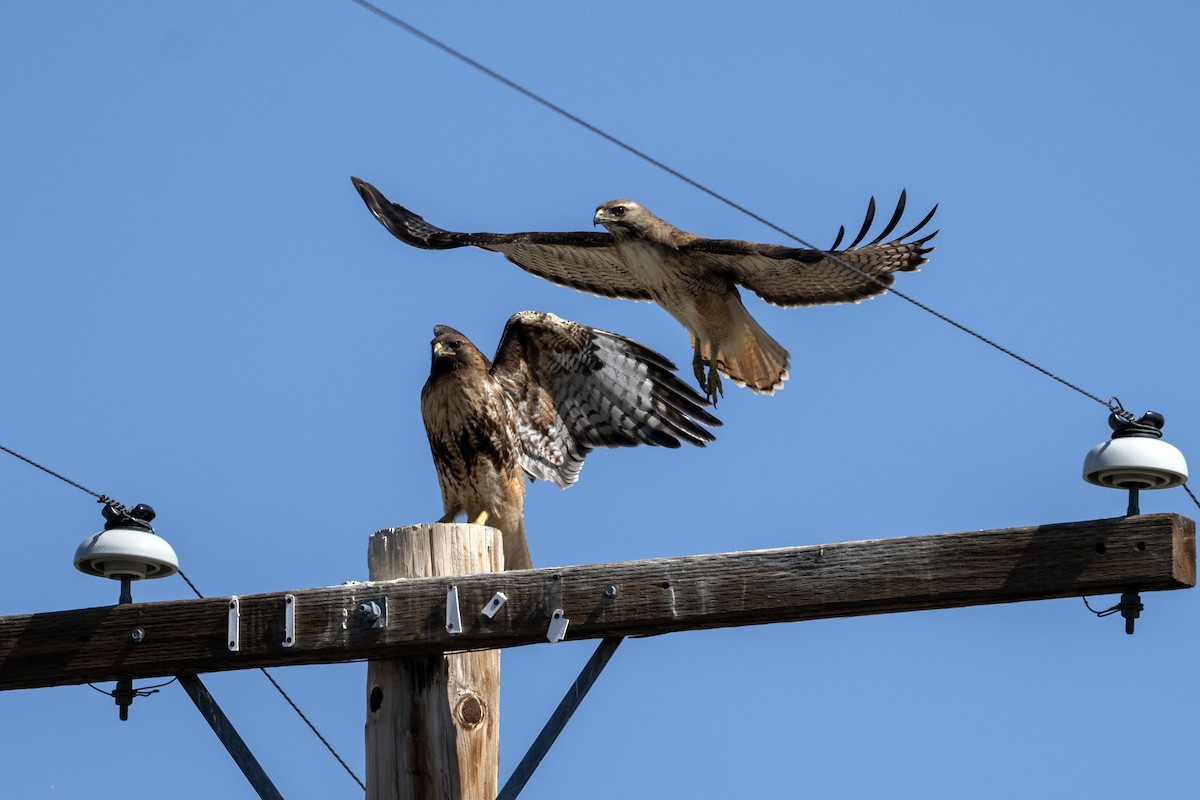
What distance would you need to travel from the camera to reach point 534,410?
8164mm

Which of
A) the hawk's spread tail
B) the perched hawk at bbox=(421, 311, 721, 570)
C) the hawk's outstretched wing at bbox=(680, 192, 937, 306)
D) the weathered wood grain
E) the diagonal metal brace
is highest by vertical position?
the hawk's outstretched wing at bbox=(680, 192, 937, 306)

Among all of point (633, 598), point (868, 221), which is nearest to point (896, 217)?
point (868, 221)

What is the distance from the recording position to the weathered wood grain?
4.63 meters

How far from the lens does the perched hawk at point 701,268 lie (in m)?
9.53

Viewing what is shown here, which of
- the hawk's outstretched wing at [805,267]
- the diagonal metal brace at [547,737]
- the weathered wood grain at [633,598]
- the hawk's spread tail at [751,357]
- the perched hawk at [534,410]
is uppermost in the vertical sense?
the hawk's outstretched wing at [805,267]

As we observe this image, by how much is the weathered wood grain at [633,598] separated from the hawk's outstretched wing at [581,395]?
2.53 metres

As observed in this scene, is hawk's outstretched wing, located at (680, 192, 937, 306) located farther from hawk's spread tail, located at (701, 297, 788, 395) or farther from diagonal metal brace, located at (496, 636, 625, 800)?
diagonal metal brace, located at (496, 636, 625, 800)

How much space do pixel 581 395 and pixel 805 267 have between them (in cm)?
211

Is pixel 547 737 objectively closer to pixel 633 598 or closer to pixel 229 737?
pixel 633 598

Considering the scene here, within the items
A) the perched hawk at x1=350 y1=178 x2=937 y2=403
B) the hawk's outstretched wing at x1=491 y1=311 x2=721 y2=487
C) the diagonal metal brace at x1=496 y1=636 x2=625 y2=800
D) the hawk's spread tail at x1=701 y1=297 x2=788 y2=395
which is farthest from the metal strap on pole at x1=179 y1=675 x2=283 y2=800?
the hawk's spread tail at x1=701 y1=297 x2=788 y2=395

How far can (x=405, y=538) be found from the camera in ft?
18.0

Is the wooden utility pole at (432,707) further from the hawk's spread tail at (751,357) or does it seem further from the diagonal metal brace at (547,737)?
the hawk's spread tail at (751,357)

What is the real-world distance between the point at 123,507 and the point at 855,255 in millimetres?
4911

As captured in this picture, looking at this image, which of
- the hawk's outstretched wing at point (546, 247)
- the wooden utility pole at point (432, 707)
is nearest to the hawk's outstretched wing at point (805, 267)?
the hawk's outstretched wing at point (546, 247)
